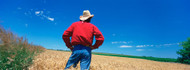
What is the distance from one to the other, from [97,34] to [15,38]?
6329mm

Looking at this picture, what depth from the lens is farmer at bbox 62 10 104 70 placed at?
2838 millimetres

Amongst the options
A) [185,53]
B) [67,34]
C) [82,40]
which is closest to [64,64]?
[67,34]

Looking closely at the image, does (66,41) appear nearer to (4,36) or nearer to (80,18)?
(80,18)

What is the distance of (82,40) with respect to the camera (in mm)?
2797

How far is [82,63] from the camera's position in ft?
9.62

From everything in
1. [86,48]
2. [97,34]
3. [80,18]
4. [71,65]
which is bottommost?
[71,65]

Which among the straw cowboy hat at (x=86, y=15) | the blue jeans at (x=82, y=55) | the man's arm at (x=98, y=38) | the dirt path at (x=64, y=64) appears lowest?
the dirt path at (x=64, y=64)

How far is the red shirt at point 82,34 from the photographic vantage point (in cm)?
283

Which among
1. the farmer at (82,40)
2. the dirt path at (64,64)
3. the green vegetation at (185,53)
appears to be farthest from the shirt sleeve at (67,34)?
the green vegetation at (185,53)

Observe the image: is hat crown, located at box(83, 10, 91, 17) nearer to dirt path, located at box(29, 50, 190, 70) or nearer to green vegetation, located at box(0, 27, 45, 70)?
dirt path, located at box(29, 50, 190, 70)

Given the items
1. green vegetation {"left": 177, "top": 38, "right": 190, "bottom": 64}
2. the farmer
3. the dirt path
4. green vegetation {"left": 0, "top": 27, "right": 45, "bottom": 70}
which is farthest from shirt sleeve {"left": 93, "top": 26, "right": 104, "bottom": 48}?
green vegetation {"left": 177, "top": 38, "right": 190, "bottom": 64}

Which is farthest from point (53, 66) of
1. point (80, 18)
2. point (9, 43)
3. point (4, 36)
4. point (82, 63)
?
point (4, 36)

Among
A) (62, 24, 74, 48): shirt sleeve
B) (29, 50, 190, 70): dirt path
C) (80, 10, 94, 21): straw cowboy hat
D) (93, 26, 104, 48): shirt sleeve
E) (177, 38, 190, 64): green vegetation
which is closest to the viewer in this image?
(93, 26, 104, 48): shirt sleeve

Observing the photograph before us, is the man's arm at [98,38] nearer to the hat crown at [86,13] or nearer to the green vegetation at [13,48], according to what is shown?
the hat crown at [86,13]
